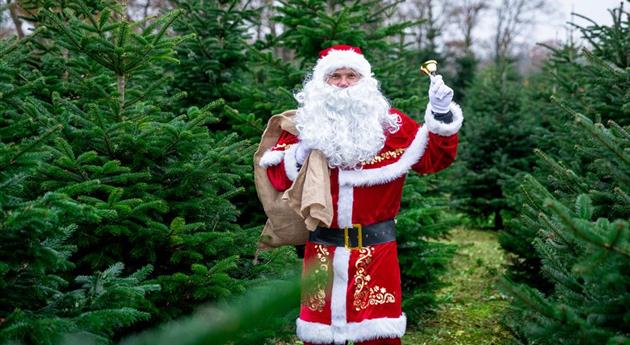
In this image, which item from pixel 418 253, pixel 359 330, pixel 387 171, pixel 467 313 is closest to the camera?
pixel 359 330

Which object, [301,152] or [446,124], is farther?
[301,152]

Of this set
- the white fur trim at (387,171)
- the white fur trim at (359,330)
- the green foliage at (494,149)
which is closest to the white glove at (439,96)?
the white fur trim at (387,171)

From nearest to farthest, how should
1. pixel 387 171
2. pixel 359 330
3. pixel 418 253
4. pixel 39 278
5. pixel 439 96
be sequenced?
pixel 39 278
pixel 439 96
pixel 359 330
pixel 387 171
pixel 418 253

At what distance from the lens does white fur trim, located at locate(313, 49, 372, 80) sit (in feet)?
12.7

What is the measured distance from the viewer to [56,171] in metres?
3.30

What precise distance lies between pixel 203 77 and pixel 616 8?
4.57 metres

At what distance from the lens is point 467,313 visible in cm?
626

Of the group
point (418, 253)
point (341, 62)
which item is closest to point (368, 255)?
point (341, 62)

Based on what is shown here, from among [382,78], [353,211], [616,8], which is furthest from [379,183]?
[616,8]

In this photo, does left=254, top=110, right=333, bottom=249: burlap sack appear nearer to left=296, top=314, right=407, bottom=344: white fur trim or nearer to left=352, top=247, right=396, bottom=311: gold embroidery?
left=352, top=247, right=396, bottom=311: gold embroidery

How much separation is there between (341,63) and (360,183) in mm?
852

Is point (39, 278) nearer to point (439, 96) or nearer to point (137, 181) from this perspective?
point (137, 181)

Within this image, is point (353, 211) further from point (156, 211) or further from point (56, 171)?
point (56, 171)

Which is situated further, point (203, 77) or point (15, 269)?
point (203, 77)
